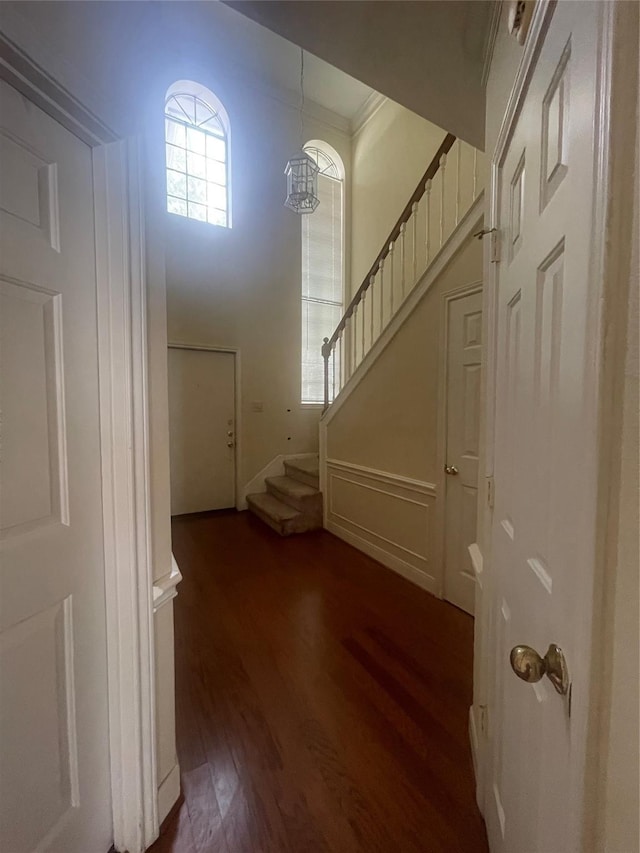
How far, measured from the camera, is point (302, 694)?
1.76 m

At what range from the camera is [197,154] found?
4414 millimetres

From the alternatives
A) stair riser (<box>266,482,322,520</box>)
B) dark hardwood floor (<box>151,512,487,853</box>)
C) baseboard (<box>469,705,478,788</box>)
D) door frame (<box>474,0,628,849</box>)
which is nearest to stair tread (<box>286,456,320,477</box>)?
stair riser (<box>266,482,322,520</box>)

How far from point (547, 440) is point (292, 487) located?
381 cm

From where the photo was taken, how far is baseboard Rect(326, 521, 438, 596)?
273 centimetres

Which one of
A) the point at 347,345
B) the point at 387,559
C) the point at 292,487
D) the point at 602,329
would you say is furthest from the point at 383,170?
the point at 602,329

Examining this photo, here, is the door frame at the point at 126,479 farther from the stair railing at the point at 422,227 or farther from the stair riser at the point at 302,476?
the stair riser at the point at 302,476

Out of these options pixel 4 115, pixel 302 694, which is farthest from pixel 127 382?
pixel 302 694

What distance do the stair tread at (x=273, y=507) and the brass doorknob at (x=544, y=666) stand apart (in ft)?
11.1

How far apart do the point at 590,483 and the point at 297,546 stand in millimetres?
3383

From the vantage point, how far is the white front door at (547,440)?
0.46 metres

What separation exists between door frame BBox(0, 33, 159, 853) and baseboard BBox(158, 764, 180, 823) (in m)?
0.06

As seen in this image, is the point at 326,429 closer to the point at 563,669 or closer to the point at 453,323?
the point at 453,323

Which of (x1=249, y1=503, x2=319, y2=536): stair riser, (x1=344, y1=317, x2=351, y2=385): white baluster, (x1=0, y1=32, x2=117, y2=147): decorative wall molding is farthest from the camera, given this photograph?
(x1=344, y1=317, x2=351, y2=385): white baluster

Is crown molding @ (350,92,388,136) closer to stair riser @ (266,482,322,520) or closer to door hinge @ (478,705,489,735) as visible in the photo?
stair riser @ (266,482,322,520)
